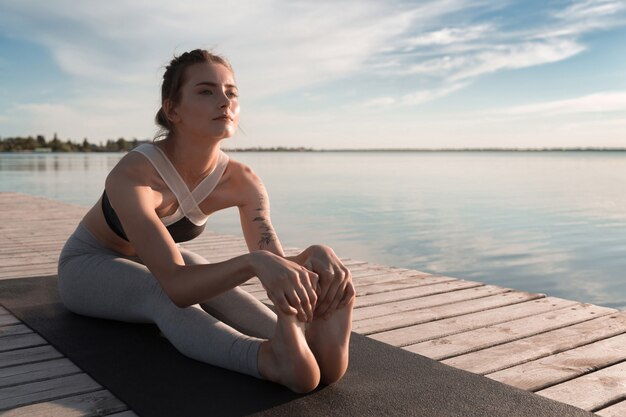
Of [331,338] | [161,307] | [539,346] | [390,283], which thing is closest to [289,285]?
[331,338]

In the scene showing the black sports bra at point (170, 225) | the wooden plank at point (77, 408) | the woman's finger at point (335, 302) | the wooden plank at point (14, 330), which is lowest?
the wooden plank at point (14, 330)

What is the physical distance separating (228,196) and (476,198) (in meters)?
12.8

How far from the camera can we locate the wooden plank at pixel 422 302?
277 centimetres

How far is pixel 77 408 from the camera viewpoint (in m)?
1.63

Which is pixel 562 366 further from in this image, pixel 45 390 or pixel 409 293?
pixel 45 390

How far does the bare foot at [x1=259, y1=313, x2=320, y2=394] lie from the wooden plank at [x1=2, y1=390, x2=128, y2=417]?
39cm

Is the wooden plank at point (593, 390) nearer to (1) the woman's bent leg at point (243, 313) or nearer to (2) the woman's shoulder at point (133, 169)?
(1) the woman's bent leg at point (243, 313)

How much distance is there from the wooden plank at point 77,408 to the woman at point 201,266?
0.96ft

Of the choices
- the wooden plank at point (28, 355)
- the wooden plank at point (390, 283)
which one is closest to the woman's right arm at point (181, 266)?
the wooden plank at point (28, 355)

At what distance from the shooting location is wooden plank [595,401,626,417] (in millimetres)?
1661

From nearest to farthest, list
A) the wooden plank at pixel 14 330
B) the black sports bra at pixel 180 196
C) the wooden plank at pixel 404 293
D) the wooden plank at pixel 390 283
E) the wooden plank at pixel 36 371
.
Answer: the wooden plank at pixel 36 371, the black sports bra at pixel 180 196, the wooden plank at pixel 14 330, the wooden plank at pixel 404 293, the wooden plank at pixel 390 283

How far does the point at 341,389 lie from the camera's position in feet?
5.64

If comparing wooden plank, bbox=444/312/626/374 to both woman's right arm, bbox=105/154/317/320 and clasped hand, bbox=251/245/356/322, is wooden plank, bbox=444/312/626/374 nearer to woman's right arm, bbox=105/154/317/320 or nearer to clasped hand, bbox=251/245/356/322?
clasped hand, bbox=251/245/356/322

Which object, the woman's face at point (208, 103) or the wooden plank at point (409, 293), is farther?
the wooden plank at point (409, 293)
